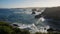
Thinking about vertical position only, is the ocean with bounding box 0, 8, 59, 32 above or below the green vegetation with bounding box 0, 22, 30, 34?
above

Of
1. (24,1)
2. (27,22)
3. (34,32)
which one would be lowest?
(34,32)

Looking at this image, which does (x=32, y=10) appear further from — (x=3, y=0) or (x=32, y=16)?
(x=3, y=0)

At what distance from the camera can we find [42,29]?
5.14 ft

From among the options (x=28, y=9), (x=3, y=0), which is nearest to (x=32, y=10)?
(x=28, y=9)

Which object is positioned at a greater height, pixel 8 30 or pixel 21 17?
pixel 21 17

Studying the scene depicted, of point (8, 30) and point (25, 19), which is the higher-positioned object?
point (25, 19)

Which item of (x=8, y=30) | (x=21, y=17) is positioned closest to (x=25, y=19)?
(x=21, y=17)

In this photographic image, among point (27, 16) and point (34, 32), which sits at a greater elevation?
point (27, 16)

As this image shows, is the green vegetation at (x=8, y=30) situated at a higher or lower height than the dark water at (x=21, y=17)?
lower

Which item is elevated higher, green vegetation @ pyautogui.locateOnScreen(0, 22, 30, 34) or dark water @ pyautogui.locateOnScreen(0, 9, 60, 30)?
dark water @ pyautogui.locateOnScreen(0, 9, 60, 30)

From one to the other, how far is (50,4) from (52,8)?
0.21 ft

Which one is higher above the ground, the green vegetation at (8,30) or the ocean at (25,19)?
the ocean at (25,19)

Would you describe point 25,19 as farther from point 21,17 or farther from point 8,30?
point 8,30

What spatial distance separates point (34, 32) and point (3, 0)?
64 centimetres
